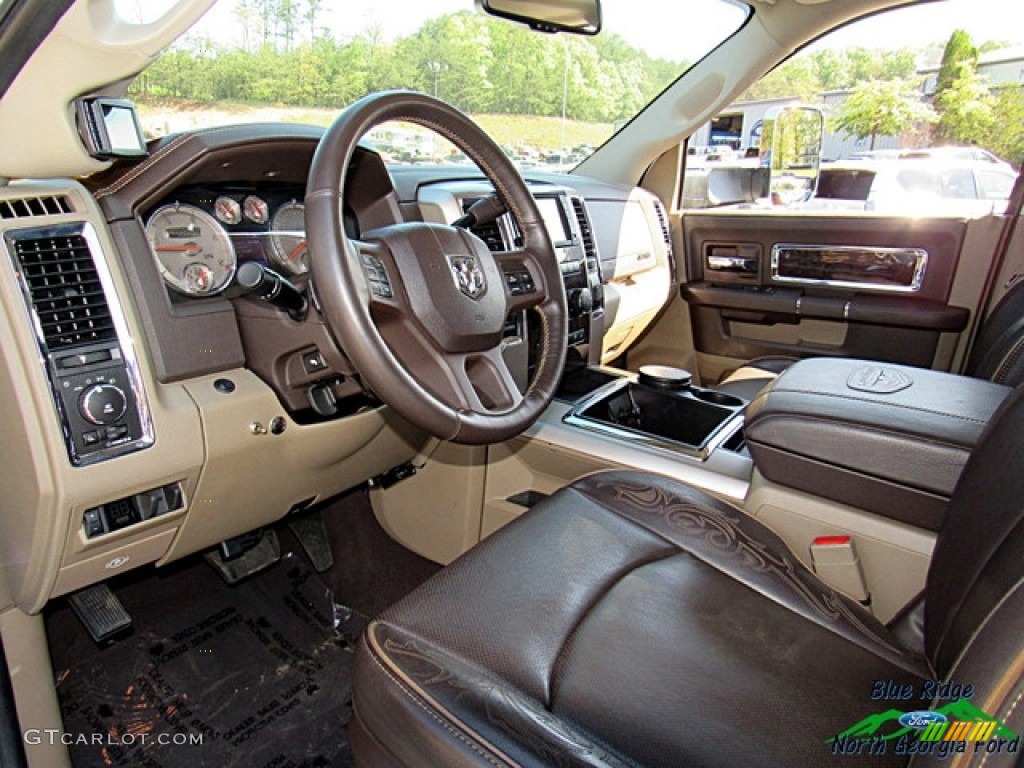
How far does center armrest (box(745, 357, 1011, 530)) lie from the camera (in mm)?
1230

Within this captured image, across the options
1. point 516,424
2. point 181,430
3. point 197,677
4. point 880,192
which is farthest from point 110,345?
point 880,192

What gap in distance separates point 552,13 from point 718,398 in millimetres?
1025

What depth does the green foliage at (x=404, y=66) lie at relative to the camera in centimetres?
149

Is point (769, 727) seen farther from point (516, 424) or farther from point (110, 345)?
point (110, 345)

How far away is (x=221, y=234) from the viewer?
1.35 m

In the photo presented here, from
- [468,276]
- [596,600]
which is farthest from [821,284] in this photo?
[596,600]

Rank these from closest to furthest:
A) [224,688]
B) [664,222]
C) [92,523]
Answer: [92,523] < [224,688] < [664,222]

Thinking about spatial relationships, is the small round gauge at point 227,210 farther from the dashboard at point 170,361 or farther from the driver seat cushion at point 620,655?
the driver seat cushion at point 620,655

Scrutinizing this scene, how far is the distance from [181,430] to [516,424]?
566mm

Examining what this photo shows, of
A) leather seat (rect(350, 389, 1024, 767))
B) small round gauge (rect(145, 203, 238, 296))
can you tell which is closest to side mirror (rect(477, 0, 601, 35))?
small round gauge (rect(145, 203, 238, 296))

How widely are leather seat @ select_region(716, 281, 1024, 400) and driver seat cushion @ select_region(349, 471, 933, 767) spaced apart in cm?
59

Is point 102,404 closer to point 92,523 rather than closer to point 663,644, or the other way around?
point 92,523

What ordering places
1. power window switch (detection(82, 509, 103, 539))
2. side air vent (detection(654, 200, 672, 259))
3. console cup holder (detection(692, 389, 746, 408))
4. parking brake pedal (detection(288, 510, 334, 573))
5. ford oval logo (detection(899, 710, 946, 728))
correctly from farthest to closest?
side air vent (detection(654, 200, 672, 259))
parking brake pedal (detection(288, 510, 334, 573))
console cup holder (detection(692, 389, 746, 408))
power window switch (detection(82, 509, 103, 539))
ford oval logo (detection(899, 710, 946, 728))

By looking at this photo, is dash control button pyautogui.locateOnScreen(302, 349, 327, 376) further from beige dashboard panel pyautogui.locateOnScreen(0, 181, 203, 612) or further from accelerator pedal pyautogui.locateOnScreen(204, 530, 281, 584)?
accelerator pedal pyautogui.locateOnScreen(204, 530, 281, 584)
